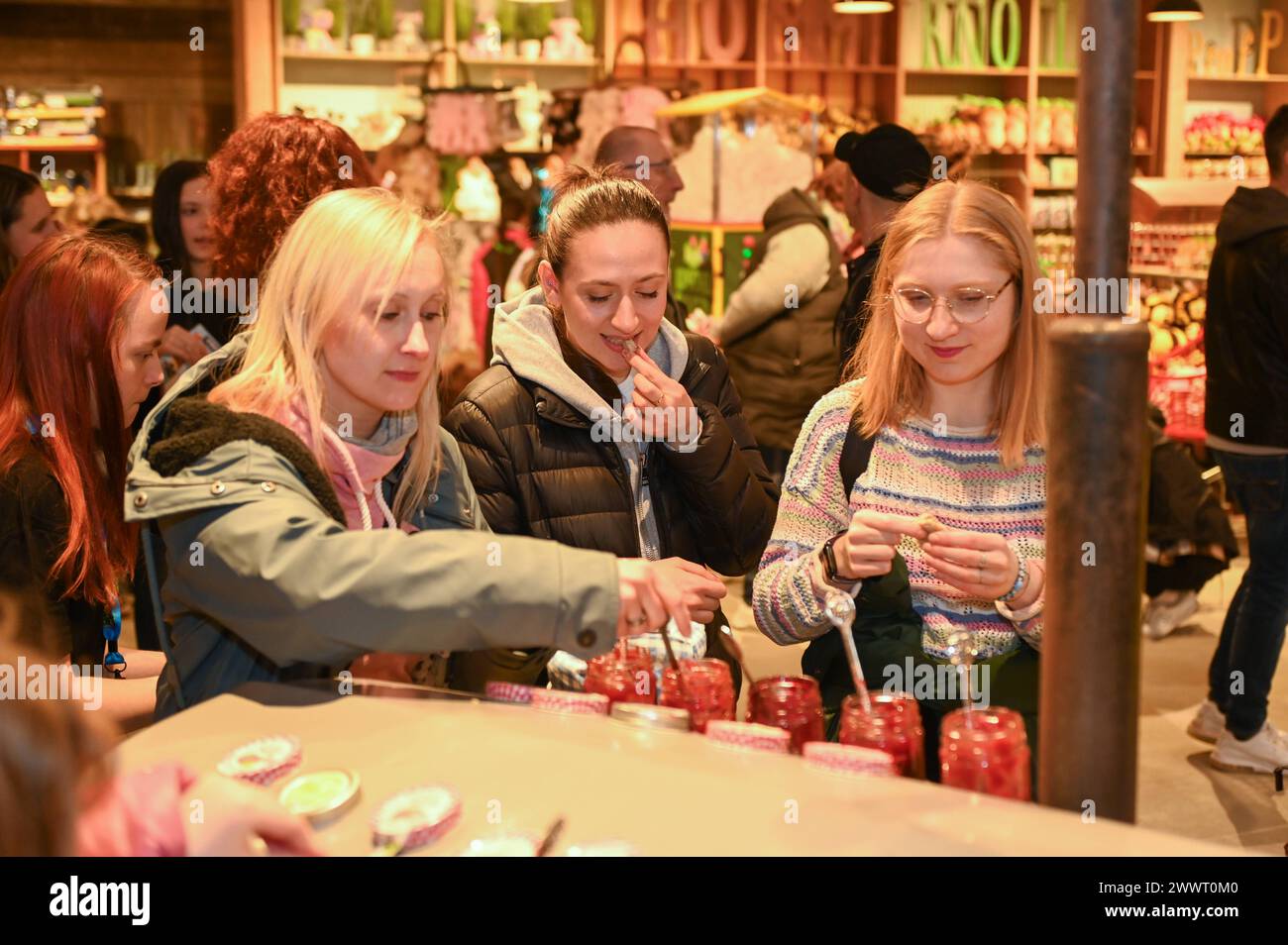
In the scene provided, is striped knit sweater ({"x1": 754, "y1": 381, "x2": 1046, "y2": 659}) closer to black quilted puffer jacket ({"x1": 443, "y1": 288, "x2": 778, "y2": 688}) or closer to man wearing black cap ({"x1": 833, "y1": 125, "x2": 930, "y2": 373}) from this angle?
black quilted puffer jacket ({"x1": 443, "y1": 288, "x2": 778, "y2": 688})

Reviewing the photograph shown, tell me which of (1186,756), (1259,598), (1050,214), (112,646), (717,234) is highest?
(1050,214)

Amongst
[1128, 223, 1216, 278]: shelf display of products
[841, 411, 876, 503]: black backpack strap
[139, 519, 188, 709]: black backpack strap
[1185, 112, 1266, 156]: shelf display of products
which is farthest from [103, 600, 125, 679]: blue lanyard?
[1185, 112, 1266, 156]: shelf display of products

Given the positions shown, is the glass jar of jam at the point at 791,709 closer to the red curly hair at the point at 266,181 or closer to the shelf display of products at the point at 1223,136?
the red curly hair at the point at 266,181

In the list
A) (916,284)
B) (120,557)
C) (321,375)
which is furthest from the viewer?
(120,557)

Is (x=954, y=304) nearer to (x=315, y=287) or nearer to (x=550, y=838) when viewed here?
(x=315, y=287)

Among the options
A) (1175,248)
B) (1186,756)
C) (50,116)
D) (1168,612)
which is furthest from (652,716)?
(50,116)

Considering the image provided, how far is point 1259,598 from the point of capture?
13.4 feet

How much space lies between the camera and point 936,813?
1203 millimetres

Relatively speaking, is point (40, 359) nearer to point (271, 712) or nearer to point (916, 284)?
point (271, 712)

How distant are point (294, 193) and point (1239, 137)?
294 inches

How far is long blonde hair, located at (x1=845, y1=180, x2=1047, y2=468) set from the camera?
2004 mm

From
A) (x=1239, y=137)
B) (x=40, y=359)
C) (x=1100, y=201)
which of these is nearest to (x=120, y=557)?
(x=40, y=359)

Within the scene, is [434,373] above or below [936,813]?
above

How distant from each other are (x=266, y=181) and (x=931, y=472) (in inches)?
57.2
